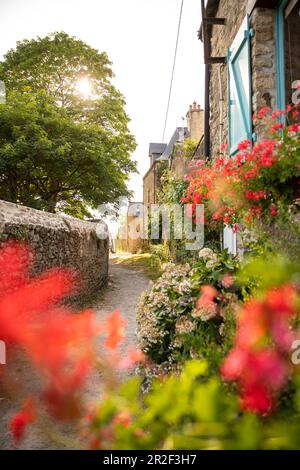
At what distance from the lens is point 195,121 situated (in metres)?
17.5

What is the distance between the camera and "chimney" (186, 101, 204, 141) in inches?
682

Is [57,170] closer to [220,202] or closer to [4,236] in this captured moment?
[4,236]

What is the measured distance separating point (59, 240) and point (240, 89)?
13.6 ft

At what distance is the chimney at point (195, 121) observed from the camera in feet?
56.8

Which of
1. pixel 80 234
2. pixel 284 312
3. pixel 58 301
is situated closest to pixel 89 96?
pixel 80 234

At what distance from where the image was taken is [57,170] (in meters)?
12.2

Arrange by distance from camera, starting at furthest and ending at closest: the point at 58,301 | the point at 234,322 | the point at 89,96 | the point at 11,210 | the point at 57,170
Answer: the point at 89,96 < the point at 57,170 < the point at 58,301 < the point at 11,210 < the point at 234,322

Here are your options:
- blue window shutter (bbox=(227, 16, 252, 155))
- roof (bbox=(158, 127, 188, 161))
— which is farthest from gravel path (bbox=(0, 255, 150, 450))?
roof (bbox=(158, 127, 188, 161))

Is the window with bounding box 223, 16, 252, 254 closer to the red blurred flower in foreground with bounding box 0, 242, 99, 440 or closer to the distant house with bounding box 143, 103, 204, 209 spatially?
the red blurred flower in foreground with bounding box 0, 242, 99, 440

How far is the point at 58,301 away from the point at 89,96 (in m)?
11.8

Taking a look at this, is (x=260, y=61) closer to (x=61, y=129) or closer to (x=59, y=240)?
(x=59, y=240)

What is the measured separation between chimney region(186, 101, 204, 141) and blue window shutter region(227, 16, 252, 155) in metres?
12.0

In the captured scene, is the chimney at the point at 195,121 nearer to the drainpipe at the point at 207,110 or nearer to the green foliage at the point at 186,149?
the green foliage at the point at 186,149

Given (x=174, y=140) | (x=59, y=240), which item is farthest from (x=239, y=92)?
(x=174, y=140)
